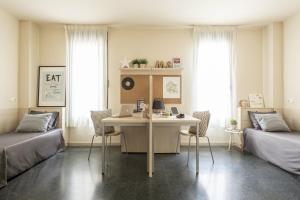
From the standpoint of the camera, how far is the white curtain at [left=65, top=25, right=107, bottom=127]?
4984 mm

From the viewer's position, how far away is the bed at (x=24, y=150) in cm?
283

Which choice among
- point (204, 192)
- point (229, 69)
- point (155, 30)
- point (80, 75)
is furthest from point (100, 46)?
point (204, 192)

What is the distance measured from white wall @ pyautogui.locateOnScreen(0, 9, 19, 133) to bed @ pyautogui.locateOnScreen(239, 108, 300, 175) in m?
4.70

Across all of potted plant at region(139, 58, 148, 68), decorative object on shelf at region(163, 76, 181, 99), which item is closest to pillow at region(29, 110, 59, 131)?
potted plant at region(139, 58, 148, 68)

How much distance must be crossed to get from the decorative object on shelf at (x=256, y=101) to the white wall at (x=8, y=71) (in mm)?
5055

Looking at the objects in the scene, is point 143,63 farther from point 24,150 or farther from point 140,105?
point 24,150

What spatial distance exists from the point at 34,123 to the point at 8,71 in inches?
46.2

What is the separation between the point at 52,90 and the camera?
503 centimetres

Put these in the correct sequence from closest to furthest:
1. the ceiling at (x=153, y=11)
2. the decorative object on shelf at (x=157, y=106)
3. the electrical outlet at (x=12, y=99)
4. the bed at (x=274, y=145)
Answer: the bed at (x=274, y=145)
the ceiling at (x=153, y=11)
the decorative object on shelf at (x=157, y=106)
the electrical outlet at (x=12, y=99)

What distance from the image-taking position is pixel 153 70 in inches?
188

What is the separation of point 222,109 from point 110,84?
8.50 feet

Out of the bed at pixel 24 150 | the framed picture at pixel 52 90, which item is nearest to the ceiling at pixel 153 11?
the framed picture at pixel 52 90

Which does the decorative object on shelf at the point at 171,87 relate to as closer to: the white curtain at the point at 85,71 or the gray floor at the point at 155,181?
the white curtain at the point at 85,71

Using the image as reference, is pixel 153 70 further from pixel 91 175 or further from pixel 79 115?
pixel 91 175
